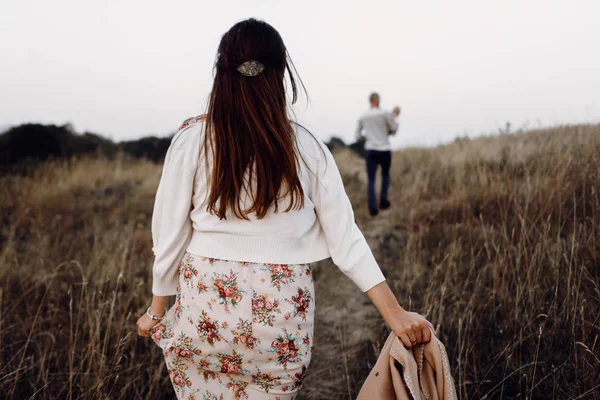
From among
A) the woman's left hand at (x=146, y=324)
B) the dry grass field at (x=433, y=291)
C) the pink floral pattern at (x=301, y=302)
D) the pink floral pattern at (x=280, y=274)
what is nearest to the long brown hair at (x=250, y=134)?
the pink floral pattern at (x=280, y=274)

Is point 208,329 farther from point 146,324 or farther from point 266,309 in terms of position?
point 146,324

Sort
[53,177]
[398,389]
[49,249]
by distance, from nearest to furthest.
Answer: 1. [398,389]
2. [49,249]
3. [53,177]

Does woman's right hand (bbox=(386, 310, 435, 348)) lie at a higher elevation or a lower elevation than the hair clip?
lower

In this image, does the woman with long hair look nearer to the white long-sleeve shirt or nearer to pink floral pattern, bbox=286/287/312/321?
pink floral pattern, bbox=286/287/312/321

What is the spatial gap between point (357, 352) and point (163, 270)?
1.86 metres

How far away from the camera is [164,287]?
1544 millimetres

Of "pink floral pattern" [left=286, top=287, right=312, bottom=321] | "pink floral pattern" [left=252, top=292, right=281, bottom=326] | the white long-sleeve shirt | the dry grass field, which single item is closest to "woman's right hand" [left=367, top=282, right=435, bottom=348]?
"pink floral pattern" [left=286, top=287, right=312, bottom=321]

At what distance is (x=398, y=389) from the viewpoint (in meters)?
1.30

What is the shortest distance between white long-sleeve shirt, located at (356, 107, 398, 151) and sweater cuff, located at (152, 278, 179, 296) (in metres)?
5.91

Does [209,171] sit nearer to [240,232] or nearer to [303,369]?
[240,232]

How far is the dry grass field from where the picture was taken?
238 cm

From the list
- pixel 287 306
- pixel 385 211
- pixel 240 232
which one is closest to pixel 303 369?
pixel 287 306

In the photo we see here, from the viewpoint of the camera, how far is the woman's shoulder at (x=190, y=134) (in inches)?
56.1

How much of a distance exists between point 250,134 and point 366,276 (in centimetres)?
60
